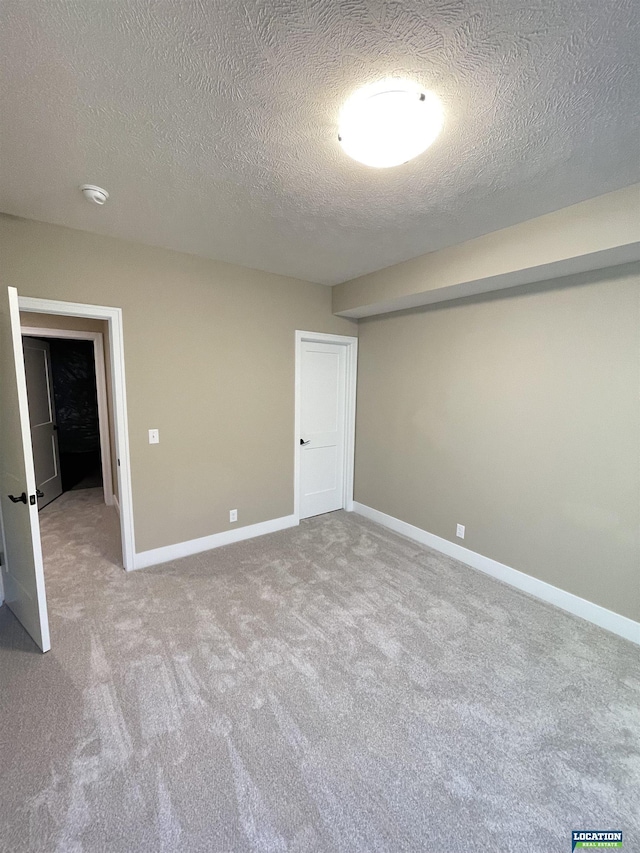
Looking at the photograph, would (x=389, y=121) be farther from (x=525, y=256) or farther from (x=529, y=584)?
(x=529, y=584)

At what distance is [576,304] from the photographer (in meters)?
2.38

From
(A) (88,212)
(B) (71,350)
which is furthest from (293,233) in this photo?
(B) (71,350)

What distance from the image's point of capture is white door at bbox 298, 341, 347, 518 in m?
3.95

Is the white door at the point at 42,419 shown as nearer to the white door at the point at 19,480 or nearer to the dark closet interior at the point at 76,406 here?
the dark closet interior at the point at 76,406

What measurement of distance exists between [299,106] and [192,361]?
212cm

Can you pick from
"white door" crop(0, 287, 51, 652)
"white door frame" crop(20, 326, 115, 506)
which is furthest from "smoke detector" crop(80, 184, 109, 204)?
"white door frame" crop(20, 326, 115, 506)

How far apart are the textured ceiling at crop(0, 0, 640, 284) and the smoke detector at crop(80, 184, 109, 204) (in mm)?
52

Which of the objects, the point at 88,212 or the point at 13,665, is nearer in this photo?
the point at 13,665

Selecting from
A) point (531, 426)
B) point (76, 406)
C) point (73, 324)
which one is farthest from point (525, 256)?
point (76, 406)

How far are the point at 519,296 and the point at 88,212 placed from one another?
9.93ft

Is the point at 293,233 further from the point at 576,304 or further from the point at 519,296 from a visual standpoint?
the point at 576,304

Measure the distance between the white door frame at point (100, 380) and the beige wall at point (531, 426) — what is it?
3.35 metres

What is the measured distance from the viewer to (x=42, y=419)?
14.7 feet

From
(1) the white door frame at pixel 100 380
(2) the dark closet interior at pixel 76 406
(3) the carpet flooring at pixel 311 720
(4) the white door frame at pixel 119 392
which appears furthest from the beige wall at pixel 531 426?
(2) the dark closet interior at pixel 76 406
